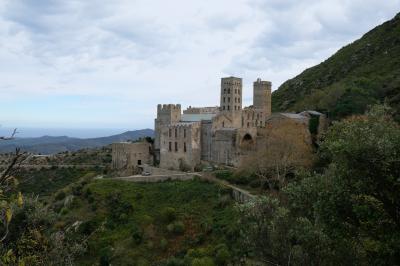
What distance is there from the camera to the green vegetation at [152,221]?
3681 centimetres

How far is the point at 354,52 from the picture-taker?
109 meters

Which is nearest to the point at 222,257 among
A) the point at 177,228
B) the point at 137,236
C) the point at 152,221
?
the point at 177,228

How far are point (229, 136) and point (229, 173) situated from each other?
5858 millimetres

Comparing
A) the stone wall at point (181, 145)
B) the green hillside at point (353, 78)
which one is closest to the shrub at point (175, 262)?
the stone wall at point (181, 145)

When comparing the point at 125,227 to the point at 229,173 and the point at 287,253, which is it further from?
the point at 287,253

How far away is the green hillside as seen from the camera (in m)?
59.1

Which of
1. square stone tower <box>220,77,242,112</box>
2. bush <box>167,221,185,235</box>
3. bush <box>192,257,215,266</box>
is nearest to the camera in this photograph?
bush <box>192,257,215,266</box>

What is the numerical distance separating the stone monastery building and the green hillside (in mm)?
8269

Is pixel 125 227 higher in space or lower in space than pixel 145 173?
lower

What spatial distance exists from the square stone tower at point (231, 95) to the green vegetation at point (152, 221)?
1434 cm

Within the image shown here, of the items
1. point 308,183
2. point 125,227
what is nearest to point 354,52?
point 125,227

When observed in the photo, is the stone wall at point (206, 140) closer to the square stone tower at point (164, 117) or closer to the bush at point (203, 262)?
the square stone tower at point (164, 117)

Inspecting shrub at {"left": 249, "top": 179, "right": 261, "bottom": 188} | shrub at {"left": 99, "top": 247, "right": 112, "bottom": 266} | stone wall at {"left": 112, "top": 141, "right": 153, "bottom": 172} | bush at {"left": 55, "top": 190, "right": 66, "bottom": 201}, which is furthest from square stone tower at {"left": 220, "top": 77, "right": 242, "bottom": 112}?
shrub at {"left": 99, "top": 247, "right": 112, "bottom": 266}

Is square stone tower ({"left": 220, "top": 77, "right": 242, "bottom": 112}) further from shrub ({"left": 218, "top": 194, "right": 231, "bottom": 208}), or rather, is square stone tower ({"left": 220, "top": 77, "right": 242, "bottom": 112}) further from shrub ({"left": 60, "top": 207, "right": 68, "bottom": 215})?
shrub ({"left": 60, "top": 207, "right": 68, "bottom": 215})
